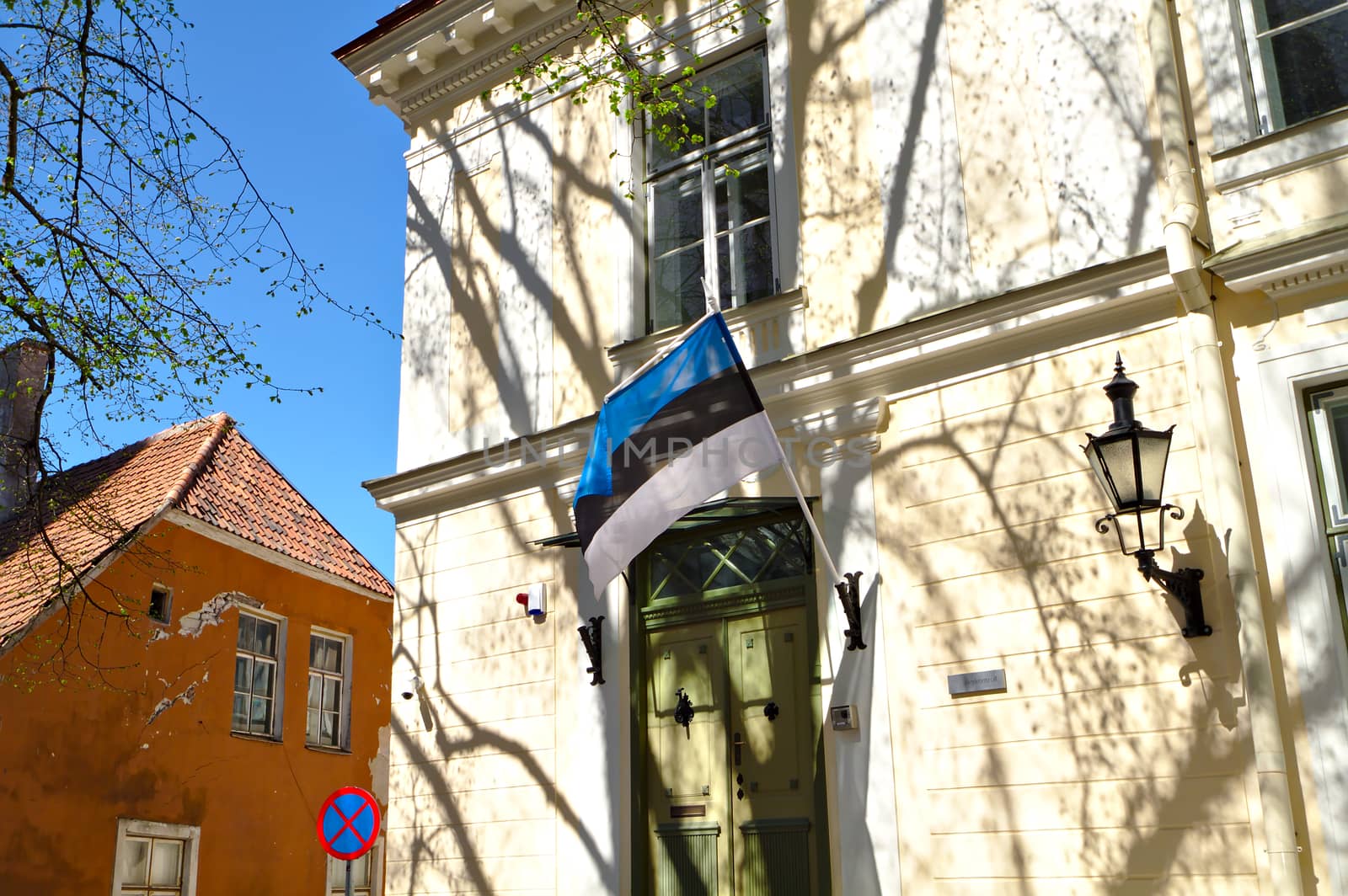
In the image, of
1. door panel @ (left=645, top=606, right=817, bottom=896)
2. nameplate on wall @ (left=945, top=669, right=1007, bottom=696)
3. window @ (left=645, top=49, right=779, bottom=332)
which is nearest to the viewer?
nameplate on wall @ (left=945, top=669, right=1007, bottom=696)

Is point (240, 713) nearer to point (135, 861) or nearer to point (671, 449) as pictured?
point (135, 861)

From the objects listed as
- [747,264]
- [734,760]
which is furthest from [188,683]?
[747,264]

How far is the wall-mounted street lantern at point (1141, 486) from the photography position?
235 inches

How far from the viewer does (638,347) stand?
29.2ft

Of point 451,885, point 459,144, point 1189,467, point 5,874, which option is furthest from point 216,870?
point 1189,467

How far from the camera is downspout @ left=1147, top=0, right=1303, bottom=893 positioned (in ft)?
18.2

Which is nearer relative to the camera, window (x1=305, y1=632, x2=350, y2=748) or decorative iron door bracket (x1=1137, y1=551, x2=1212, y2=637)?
decorative iron door bracket (x1=1137, y1=551, x2=1212, y2=637)

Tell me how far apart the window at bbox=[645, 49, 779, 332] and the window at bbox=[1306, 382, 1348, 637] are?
3540 mm

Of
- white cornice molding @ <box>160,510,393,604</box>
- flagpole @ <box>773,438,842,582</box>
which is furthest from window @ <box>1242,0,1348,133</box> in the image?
white cornice molding @ <box>160,510,393,604</box>

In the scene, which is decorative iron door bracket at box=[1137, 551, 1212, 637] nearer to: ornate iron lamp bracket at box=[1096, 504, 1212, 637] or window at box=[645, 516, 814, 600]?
ornate iron lamp bracket at box=[1096, 504, 1212, 637]

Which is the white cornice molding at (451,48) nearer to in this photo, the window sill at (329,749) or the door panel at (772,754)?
the door panel at (772,754)

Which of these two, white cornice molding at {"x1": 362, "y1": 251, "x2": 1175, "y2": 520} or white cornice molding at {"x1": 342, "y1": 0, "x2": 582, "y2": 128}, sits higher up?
white cornice molding at {"x1": 342, "y1": 0, "x2": 582, "y2": 128}

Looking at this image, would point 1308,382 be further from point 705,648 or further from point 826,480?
point 705,648

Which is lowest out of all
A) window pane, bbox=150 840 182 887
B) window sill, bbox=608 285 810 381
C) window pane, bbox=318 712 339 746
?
window pane, bbox=150 840 182 887
